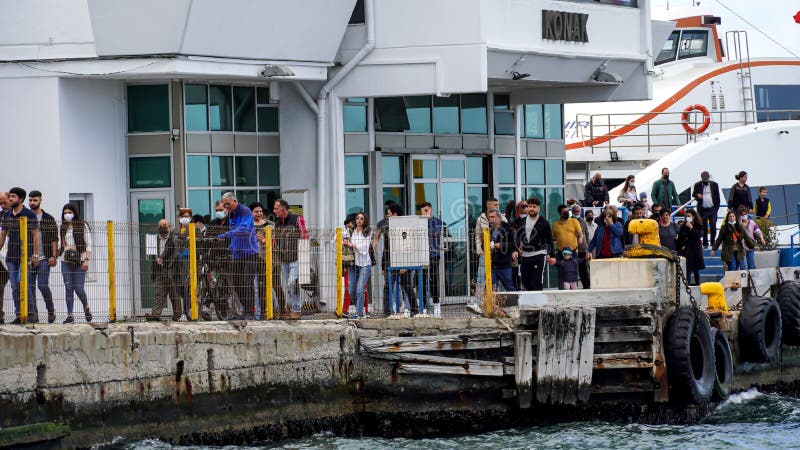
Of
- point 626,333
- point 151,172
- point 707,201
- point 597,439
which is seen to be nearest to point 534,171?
point 707,201

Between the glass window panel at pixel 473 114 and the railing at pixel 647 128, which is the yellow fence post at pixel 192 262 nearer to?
the glass window panel at pixel 473 114

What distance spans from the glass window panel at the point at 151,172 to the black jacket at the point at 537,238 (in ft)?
18.4

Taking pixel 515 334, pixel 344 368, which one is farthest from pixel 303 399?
pixel 515 334

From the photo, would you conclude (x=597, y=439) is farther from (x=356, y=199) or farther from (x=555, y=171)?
→ (x=555, y=171)

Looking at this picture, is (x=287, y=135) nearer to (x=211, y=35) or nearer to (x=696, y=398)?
(x=211, y=35)

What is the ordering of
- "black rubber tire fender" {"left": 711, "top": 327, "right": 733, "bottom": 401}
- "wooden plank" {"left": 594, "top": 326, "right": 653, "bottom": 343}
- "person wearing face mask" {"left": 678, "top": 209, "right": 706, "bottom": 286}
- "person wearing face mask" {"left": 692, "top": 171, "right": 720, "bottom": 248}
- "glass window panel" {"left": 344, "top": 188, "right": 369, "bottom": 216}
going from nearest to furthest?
"wooden plank" {"left": 594, "top": 326, "right": 653, "bottom": 343} → "black rubber tire fender" {"left": 711, "top": 327, "right": 733, "bottom": 401} → "glass window panel" {"left": 344, "top": 188, "right": 369, "bottom": 216} → "person wearing face mask" {"left": 678, "top": 209, "right": 706, "bottom": 286} → "person wearing face mask" {"left": 692, "top": 171, "right": 720, "bottom": 248}

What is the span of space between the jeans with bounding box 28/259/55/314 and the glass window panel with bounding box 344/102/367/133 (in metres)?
7.71

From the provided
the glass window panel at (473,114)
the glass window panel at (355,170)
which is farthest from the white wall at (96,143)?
the glass window panel at (473,114)

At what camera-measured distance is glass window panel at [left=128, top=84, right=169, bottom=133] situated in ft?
72.7

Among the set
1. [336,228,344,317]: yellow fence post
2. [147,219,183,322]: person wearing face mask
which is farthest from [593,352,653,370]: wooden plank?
[147,219,183,322]: person wearing face mask

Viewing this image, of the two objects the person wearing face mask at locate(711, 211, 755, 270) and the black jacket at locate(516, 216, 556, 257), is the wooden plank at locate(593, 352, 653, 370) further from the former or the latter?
the person wearing face mask at locate(711, 211, 755, 270)

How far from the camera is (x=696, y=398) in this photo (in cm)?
1864

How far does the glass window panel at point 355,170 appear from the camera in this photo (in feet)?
76.9

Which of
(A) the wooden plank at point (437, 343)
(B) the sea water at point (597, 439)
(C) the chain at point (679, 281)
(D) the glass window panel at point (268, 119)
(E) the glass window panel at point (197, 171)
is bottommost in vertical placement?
(B) the sea water at point (597, 439)
